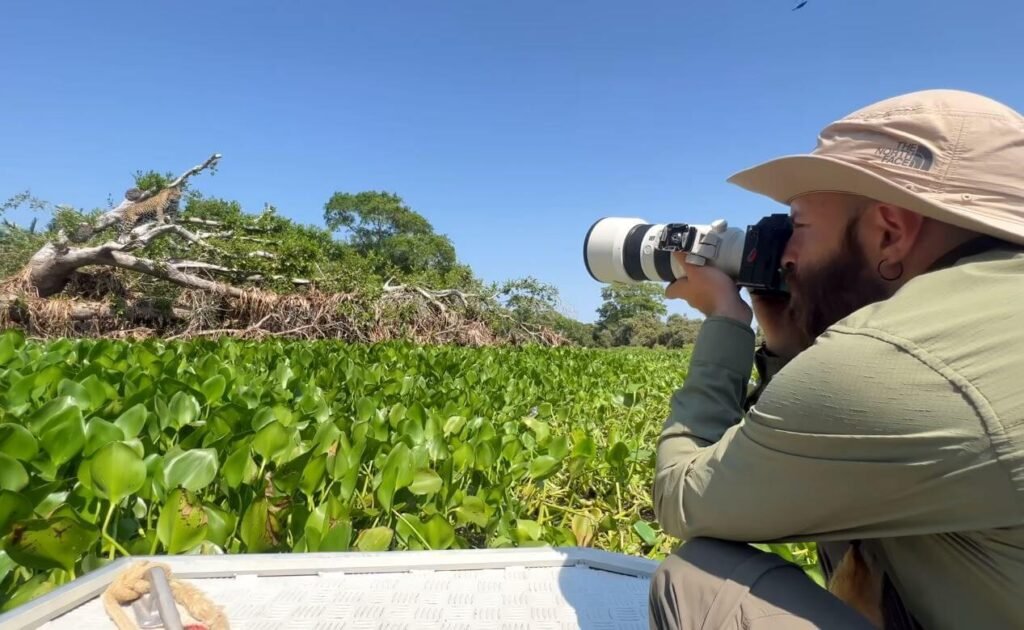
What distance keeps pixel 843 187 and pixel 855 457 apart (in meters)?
0.38

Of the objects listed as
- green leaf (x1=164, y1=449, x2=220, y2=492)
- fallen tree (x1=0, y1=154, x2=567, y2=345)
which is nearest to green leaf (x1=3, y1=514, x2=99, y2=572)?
green leaf (x1=164, y1=449, x2=220, y2=492)

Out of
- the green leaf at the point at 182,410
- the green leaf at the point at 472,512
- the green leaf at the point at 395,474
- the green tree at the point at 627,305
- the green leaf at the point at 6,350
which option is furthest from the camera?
the green tree at the point at 627,305

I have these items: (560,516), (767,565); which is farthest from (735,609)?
(560,516)

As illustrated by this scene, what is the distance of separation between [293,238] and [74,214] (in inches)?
114

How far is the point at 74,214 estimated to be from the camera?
862 cm

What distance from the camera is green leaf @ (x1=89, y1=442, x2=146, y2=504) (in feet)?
3.79

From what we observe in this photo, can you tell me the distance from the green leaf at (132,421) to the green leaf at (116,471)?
33cm

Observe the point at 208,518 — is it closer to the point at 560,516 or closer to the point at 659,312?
the point at 560,516

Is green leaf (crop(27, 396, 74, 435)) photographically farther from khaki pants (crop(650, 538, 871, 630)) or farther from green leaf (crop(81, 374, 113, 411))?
khaki pants (crop(650, 538, 871, 630))

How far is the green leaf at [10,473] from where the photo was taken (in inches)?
45.6

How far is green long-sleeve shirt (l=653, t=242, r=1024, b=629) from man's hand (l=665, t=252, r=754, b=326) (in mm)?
361

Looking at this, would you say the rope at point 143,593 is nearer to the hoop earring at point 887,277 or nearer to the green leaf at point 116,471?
the green leaf at point 116,471

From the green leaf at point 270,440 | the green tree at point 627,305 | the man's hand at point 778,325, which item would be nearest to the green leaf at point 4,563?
the green leaf at point 270,440

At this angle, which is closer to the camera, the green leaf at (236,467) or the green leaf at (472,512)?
the green leaf at (236,467)
